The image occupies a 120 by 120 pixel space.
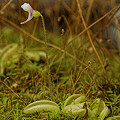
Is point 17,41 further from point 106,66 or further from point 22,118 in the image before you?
point 22,118

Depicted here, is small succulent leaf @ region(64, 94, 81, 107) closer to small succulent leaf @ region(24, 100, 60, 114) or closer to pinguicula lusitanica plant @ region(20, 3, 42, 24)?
small succulent leaf @ region(24, 100, 60, 114)

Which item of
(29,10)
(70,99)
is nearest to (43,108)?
(70,99)

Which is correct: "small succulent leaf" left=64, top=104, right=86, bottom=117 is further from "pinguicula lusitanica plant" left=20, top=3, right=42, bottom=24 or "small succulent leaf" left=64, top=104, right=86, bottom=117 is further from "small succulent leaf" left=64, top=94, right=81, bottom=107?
"pinguicula lusitanica plant" left=20, top=3, right=42, bottom=24

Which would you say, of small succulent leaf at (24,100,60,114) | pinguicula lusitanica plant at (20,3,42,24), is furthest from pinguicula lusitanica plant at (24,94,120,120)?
pinguicula lusitanica plant at (20,3,42,24)

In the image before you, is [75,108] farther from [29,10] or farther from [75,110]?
[29,10]

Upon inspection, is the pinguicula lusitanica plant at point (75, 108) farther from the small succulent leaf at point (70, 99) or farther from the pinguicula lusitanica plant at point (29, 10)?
the pinguicula lusitanica plant at point (29, 10)

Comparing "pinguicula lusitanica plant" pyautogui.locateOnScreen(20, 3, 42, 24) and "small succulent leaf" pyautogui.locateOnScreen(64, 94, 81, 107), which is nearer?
"pinguicula lusitanica plant" pyautogui.locateOnScreen(20, 3, 42, 24)

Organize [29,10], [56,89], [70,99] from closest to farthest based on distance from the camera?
[29,10] < [70,99] < [56,89]

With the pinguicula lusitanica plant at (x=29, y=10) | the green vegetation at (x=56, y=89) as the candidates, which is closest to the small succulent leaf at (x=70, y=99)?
the green vegetation at (x=56, y=89)

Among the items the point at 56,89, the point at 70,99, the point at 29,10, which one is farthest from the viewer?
the point at 56,89

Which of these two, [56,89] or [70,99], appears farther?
[56,89]

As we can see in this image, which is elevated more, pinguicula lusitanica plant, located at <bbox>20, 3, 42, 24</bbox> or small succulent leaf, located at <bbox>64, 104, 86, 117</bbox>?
pinguicula lusitanica plant, located at <bbox>20, 3, 42, 24</bbox>

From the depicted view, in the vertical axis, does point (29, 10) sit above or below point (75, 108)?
above
